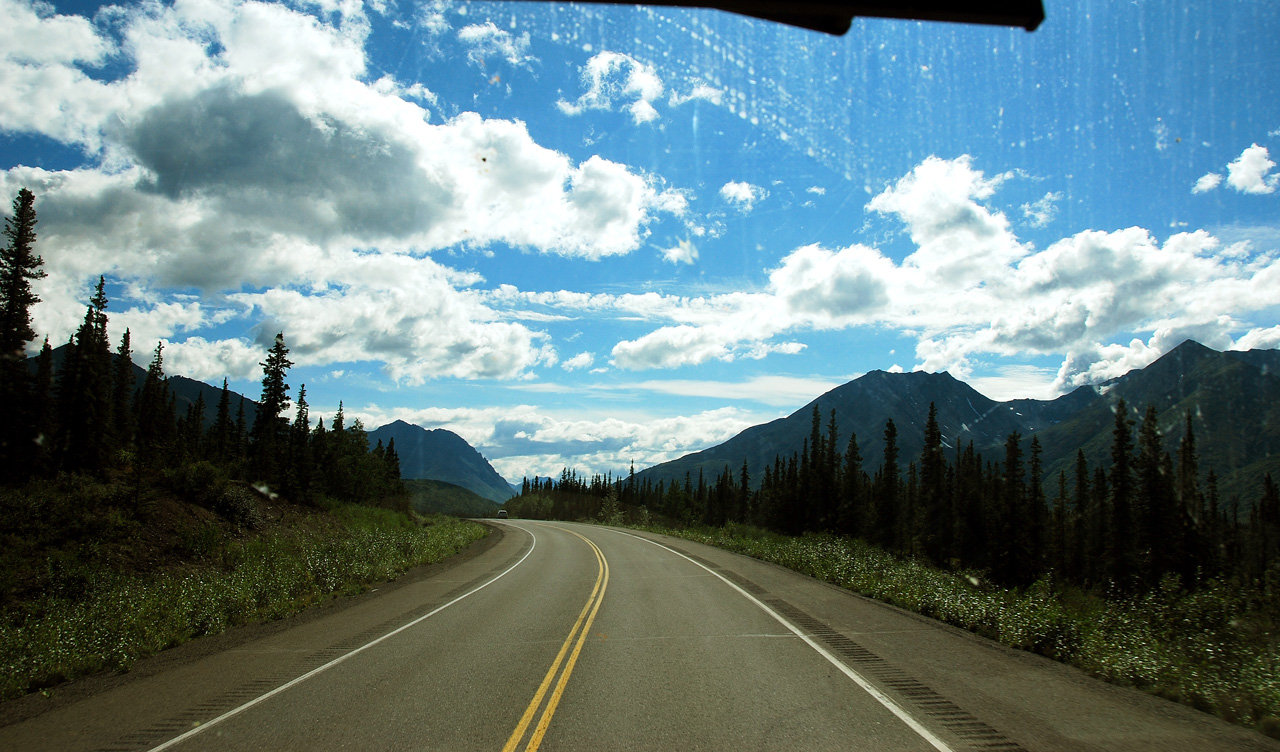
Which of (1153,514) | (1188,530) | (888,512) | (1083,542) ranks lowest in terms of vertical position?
(1083,542)

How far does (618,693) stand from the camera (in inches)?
287

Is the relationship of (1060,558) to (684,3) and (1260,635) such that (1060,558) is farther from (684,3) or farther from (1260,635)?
(684,3)

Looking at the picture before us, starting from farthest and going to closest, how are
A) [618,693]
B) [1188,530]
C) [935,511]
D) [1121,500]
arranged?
[935,511], [1121,500], [1188,530], [618,693]

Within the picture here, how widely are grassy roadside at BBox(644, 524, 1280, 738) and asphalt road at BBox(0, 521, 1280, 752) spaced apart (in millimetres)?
428

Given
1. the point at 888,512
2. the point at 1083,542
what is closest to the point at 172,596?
the point at 888,512

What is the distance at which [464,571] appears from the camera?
76.9ft

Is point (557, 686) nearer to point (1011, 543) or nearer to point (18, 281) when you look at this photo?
point (18, 281)

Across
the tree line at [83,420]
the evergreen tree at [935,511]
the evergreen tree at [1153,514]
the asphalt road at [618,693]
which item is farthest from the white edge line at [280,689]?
the evergreen tree at [935,511]

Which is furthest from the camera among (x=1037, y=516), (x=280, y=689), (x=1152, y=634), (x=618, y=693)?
(x=1037, y=516)

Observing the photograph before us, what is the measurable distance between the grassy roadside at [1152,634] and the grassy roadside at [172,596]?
13.3 m

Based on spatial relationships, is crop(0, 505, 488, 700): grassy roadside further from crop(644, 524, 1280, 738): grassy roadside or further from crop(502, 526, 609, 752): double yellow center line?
crop(644, 524, 1280, 738): grassy roadside

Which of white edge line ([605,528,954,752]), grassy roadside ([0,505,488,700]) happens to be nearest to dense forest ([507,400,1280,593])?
white edge line ([605,528,954,752])

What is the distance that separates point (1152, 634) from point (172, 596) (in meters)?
17.9

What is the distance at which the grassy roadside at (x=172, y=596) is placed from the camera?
9.15m
